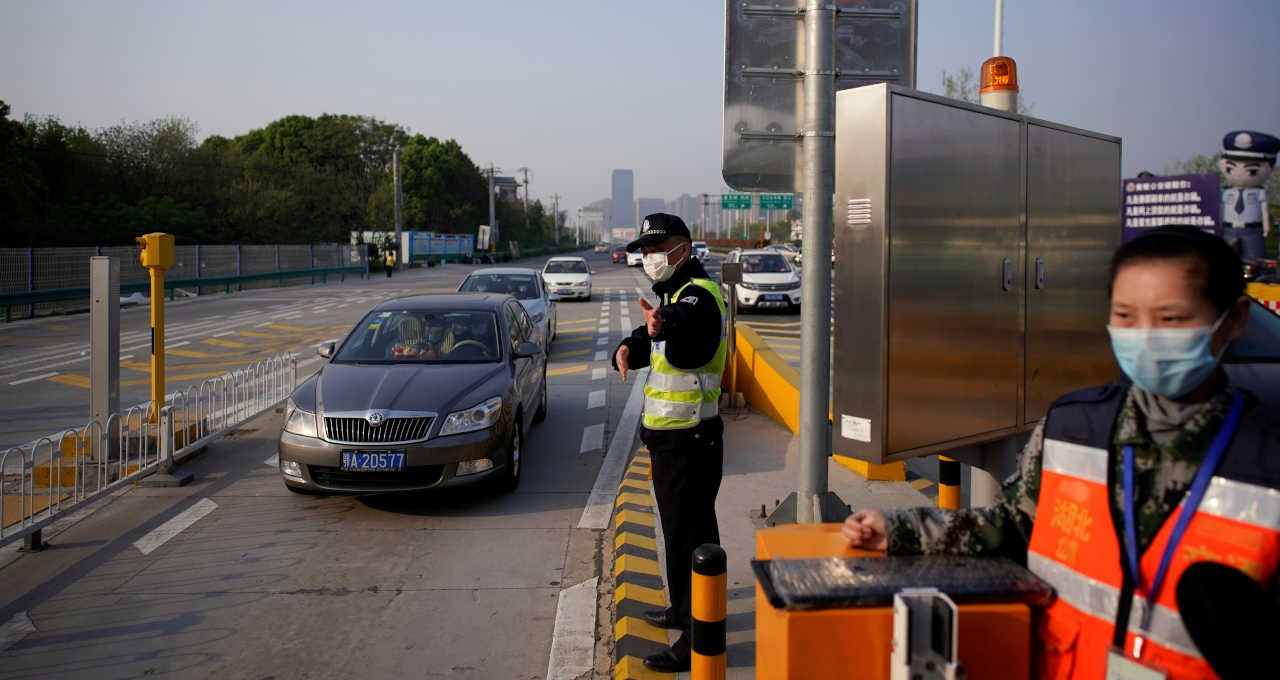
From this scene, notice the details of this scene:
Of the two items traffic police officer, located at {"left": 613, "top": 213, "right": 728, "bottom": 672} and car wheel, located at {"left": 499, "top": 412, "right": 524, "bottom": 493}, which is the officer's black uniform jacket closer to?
traffic police officer, located at {"left": 613, "top": 213, "right": 728, "bottom": 672}

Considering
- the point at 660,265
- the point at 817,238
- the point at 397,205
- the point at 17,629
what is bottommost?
the point at 17,629

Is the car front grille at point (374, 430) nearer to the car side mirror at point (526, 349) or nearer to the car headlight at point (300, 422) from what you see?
the car headlight at point (300, 422)

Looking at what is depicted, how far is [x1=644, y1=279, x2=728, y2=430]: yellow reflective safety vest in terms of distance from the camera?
4.02 metres

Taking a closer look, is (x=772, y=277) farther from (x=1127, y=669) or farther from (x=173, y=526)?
(x=1127, y=669)

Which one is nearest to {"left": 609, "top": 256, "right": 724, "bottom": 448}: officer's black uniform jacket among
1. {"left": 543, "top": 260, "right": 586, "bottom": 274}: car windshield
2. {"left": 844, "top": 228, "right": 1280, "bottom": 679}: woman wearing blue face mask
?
{"left": 844, "top": 228, "right": 1280, "bottom": 679}: woman wearing blue face mask

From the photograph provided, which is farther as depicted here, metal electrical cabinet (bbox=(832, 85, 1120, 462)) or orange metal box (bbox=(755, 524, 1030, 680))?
metal electrical cabinet (bbox=(832, 85, 1120, 462))

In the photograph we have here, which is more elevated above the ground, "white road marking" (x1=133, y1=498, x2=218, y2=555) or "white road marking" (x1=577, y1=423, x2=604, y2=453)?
"white road marking" (x1=577, y1=423, x2=604, y2=453)

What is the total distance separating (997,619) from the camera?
2.09 metres

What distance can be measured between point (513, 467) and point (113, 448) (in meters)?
3.26

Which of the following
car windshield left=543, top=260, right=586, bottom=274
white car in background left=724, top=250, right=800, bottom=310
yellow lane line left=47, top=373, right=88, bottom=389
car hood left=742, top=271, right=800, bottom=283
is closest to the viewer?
yellow lane line left=47, top=373, right=88, bottom=389

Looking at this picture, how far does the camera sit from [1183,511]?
1735mm

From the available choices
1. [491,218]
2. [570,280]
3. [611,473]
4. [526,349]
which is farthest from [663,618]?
[491,218]

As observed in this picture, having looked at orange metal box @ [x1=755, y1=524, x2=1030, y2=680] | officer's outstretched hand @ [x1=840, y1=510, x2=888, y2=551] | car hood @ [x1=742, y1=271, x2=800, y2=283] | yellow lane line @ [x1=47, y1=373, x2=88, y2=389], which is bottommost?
yellow lane line @ [x1=47, y1=373, x2=88, y2=389]

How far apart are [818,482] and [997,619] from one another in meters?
2.49
